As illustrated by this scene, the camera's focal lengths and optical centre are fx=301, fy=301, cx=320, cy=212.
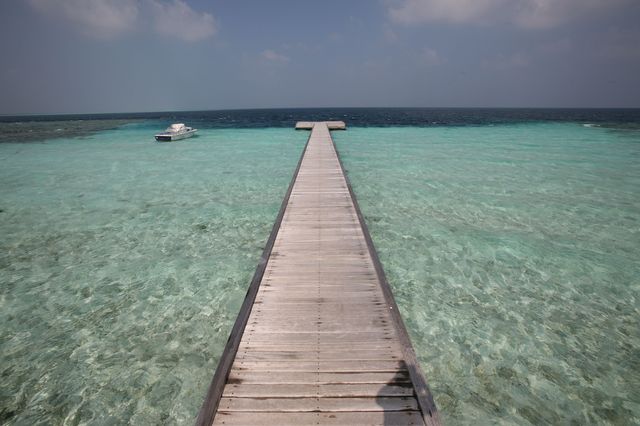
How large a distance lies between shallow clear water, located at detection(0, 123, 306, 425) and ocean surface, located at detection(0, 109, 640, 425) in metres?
0.03

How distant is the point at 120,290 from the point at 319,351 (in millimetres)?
4578

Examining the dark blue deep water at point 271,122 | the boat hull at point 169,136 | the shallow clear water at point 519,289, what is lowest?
the shallow clear water at point 519,289

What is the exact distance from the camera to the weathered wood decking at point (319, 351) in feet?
9.92

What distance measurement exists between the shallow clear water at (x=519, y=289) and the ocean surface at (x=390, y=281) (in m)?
0.03

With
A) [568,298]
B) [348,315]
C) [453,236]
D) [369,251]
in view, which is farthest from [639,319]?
[348,315]

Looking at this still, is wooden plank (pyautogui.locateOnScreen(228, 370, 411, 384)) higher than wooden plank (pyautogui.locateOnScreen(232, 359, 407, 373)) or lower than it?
lower

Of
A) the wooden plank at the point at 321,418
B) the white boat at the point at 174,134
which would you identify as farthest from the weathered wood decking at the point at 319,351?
the white boat at the point at 174,134

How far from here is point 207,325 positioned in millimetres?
5152

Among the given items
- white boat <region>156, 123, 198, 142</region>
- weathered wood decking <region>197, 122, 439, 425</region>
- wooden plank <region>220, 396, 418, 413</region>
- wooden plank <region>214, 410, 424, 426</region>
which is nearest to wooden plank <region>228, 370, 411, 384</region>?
weathered wood decking <region>197, 122, 439, 425</region>

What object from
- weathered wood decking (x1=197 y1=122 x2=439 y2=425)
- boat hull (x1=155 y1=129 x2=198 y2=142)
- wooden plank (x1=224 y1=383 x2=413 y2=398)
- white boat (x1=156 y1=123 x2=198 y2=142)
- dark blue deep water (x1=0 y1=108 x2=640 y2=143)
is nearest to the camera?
weathered wood decking (x1=197 y1=122 x2=439 y2=425)

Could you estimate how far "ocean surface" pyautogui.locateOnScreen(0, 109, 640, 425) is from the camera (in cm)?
387

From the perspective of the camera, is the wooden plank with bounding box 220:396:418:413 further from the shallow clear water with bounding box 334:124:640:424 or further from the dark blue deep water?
the dark blue deep water

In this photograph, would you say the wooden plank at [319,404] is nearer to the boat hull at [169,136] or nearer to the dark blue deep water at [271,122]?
the boat hull at [169,136]

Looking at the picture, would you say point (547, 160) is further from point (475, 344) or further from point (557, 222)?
point (475, 344)
